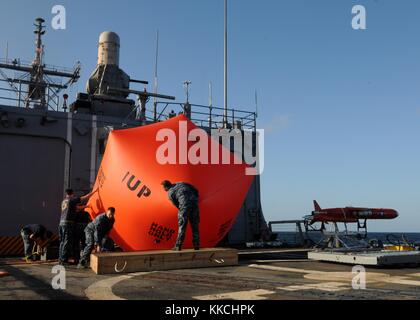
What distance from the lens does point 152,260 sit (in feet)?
34.4

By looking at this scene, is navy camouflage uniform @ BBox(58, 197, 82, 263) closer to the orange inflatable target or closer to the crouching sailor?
the orange inflatable target

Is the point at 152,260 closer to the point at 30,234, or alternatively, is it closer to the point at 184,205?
the point at 184,205

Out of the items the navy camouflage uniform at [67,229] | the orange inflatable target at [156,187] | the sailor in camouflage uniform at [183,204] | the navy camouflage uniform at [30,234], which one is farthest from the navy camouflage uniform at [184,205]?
the navy camouflage uniform at [30,234]

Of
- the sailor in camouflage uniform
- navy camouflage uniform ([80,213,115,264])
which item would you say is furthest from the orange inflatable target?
navy camouflage uniform ([80,213,115,264])

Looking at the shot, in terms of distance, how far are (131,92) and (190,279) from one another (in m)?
16.9

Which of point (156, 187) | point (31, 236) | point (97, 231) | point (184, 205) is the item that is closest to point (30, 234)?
point (31, 236)

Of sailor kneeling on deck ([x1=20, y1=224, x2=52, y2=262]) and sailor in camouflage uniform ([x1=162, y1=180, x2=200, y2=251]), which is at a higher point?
sailor in camouflage uniform ([x1=162, y1=180, x2=200, y2=251])

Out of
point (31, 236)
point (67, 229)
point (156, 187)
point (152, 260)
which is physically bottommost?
point (152, 260)

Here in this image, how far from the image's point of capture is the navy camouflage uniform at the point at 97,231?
11.3 meters

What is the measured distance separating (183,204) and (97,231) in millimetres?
2435

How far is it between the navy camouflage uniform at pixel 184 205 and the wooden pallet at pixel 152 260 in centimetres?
43

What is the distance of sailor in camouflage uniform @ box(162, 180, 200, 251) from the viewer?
10.8 meters

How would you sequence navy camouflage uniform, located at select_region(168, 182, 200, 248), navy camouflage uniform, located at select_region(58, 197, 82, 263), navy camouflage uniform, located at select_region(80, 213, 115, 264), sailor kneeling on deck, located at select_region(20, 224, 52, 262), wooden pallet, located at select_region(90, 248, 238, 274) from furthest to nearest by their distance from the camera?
sailor kneeling on deck, located at select_region(20, 224, 52, 262)
navy camouflage uniform, located at select_region(58, 197, 82, 263)
navy camouflage uniform, located at select_region(80, 213, 115, 264)
navy camouflage uniform, located at select_region(168, 182, 200, 248)
wooden pallet, located at select_region(90, 248, 238, 274)
